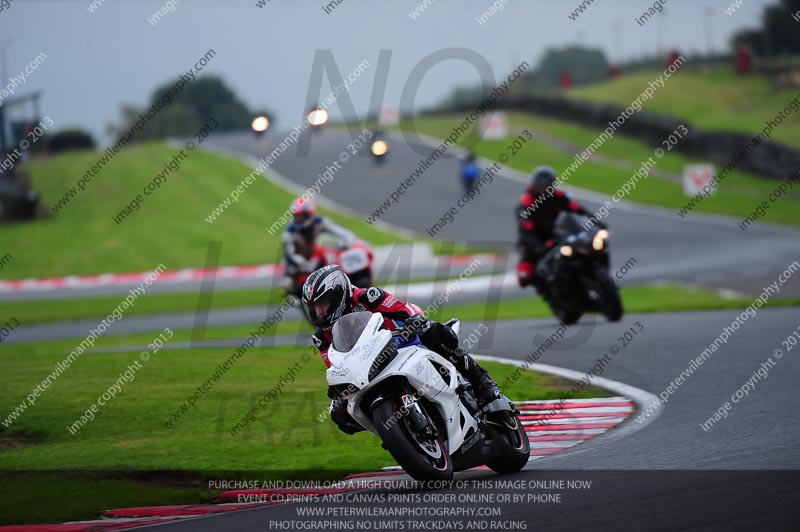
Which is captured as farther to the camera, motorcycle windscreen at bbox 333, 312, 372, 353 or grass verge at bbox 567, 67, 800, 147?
grass verge at bbox 567, 67, 800, 147

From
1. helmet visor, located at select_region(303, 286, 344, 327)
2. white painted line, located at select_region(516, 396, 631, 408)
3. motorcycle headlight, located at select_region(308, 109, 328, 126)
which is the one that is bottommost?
white painted line, located at select_region(516, 396, 631, 408)

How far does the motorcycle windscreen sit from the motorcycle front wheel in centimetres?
47

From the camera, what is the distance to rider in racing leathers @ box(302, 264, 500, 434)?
277 inches

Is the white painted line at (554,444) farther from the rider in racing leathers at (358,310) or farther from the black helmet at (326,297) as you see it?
the black helmet at (326,297)

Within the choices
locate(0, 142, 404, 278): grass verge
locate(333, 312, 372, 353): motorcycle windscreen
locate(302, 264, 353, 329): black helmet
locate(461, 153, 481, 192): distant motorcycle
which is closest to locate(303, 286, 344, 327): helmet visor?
locate(302, 264, 353, 329): black helmet

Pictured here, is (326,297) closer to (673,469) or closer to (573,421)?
(673,469)

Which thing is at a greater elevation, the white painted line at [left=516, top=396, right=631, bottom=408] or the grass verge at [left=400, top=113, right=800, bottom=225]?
the grass verge at [left=400, top=113, right=800, bottom=225]

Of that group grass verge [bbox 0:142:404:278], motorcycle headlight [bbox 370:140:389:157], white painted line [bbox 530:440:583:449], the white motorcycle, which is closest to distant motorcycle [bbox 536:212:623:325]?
white painted line [bbox 530:440:583:449]

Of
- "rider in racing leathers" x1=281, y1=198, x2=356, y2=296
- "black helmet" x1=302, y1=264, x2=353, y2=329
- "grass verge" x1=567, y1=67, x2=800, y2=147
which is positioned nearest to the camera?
"black helmet" x1=302, y1=264, x2=353, y2=329

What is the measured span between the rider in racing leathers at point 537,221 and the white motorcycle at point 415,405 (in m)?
8.46

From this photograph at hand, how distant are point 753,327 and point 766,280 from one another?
31.7 ft

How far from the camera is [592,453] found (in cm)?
745

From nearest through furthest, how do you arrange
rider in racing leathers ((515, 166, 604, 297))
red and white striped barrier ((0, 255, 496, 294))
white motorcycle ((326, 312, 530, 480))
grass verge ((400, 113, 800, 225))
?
white motorcycle ((326, 312, 530, 480)) < rider in racing leathers ((515, 166, 604, 297)) < red and white striped barrier ((0, 255, 496, 294)) < grass verge ((400, 113, 800, 225))

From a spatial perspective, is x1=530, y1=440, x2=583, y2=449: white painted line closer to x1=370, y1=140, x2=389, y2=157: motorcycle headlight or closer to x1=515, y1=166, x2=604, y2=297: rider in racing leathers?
x1=515, y1=166, x2=604, y2=297: rider in racing leathers
